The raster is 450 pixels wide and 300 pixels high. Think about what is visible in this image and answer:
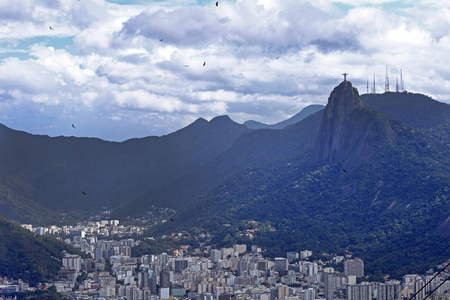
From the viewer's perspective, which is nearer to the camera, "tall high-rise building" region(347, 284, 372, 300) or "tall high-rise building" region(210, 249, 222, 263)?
"tall high-rise building" region(347, 284, 372, 300)

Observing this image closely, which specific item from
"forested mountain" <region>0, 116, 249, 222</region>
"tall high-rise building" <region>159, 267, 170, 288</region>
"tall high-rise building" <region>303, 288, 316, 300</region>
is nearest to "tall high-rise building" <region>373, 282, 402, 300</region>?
"tall high-rise building" <region>303, 288, 316, 300</region>

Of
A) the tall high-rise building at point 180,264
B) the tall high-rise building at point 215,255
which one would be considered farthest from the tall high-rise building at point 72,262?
the tall high-rise building at point 215,255

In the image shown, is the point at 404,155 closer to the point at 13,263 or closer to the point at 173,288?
the point at 173,288

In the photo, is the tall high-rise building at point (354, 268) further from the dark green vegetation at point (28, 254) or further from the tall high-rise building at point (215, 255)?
the dark green vegetation at point (28, 254)

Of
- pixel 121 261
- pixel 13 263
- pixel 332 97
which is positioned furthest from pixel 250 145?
pixel 13 263

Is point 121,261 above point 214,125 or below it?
below

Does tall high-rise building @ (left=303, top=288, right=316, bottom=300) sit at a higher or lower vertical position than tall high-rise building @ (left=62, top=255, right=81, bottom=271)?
lower

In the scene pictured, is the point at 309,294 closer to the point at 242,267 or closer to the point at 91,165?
the point at 242,267

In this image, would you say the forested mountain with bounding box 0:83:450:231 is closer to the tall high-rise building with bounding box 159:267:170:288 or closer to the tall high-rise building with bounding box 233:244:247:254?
the tall high-rise building with bounding box 233:244:247:254
